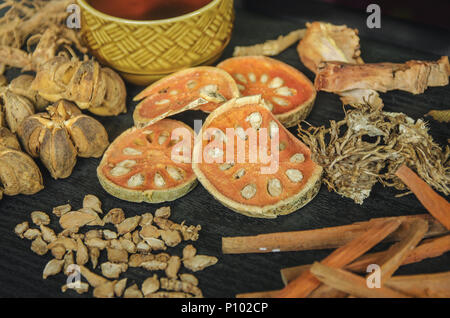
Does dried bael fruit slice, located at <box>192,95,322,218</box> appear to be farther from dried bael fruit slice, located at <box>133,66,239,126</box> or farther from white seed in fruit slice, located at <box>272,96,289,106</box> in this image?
white seed in fruit slice, located at <box>272,96,289,106</box>

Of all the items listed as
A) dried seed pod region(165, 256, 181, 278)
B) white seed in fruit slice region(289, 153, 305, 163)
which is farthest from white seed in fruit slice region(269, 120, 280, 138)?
dried seed pod region(165, 256, 181, 278)

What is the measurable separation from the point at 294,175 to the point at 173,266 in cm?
48

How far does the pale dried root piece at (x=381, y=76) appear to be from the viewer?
1822 mm

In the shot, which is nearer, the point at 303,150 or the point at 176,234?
the point at 176,234

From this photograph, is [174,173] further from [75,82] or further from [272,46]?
[272,46]

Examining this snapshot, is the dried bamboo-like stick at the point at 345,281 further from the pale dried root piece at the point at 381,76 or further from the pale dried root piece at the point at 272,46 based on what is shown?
the pale dried root piece at the point at 272,46

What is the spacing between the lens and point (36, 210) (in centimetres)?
154

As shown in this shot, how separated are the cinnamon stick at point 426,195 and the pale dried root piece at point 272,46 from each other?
A: 3.22 feet

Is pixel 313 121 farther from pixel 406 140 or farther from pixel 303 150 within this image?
pixel 406 140

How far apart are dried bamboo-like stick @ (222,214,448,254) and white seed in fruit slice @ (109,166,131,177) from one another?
47 cm

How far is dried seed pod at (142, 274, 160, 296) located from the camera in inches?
50.6

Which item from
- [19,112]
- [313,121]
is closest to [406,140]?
[313,121]

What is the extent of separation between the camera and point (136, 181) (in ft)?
5.02

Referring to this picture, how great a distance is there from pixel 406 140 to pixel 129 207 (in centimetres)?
93
